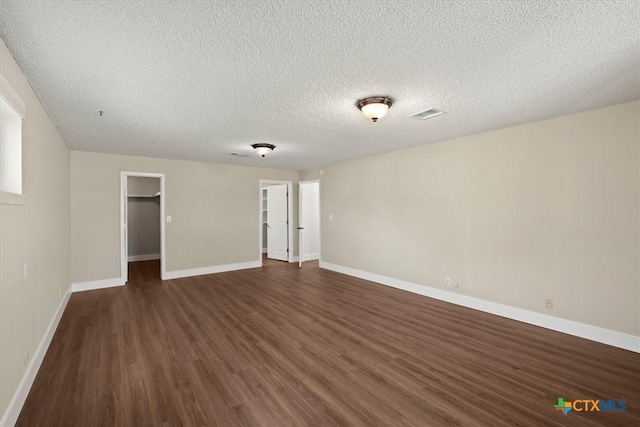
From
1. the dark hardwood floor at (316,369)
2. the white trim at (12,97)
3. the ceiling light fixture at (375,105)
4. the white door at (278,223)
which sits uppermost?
the ceiling light fixture at (375,105)

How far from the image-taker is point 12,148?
210 cm

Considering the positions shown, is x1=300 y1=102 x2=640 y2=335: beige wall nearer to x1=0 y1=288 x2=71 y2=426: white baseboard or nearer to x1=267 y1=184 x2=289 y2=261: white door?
x1=267 y1=184 x2=289 y2=261: white door

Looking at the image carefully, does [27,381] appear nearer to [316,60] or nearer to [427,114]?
[316,60]

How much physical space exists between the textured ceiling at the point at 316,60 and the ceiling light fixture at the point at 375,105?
10cm

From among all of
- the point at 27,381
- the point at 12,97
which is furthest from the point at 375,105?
the point at 27,381

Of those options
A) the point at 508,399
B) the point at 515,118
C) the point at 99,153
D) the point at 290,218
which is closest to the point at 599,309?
the point at 508,399

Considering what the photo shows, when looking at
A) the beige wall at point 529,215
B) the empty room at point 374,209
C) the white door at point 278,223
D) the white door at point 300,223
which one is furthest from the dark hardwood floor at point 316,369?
the white door at point 278,223

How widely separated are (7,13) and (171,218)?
4.78 meters

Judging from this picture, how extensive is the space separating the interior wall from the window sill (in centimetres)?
612

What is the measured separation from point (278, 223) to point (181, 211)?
8.53 feet

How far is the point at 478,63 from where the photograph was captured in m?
2.13

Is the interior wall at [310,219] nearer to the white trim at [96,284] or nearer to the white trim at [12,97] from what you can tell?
the white trim at [96,284]

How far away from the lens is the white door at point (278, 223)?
7703 mm

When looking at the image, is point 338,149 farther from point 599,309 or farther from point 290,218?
point 599,309
